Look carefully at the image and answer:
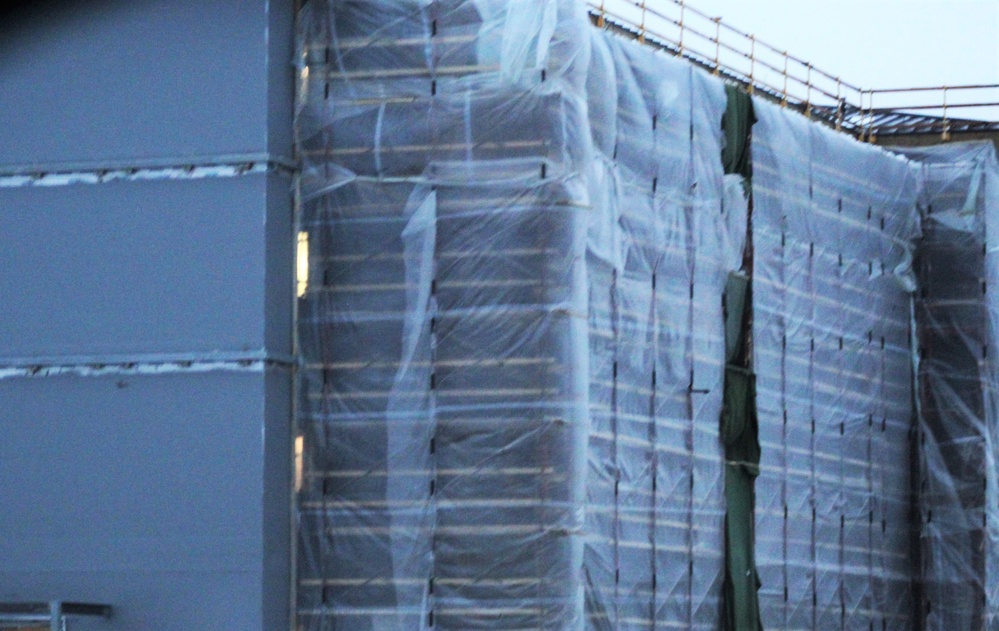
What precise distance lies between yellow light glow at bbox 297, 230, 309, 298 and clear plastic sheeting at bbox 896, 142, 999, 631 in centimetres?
1304

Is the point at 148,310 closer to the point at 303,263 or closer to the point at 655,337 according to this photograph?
the point at 303,263

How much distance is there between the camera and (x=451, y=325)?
80.3ft

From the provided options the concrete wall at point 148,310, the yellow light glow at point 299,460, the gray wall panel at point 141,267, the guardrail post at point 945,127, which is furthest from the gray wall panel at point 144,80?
the guardrail post at point 945,127

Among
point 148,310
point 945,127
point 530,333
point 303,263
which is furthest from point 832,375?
point 148,310

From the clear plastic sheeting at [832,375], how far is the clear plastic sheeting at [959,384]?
0.36 meters

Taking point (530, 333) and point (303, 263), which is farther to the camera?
point (303, 263)

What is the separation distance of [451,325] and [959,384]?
12.1 metres

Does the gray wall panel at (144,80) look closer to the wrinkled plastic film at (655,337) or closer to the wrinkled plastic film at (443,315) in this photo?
the wrinkled plastic film at (443,315)

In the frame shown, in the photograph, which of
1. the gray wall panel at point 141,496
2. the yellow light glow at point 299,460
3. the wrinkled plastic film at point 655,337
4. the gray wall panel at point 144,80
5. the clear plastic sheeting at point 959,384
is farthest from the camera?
the clear plastic sheeting at point 959,384

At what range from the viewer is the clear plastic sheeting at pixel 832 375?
30.1 meters

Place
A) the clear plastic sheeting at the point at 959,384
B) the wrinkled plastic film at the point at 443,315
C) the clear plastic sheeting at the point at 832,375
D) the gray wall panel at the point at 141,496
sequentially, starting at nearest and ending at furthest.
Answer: the gray wall panel at the point at 141,496 < the wrinkled plastic film at the point at 443,315 < the clear plastic sheeting at the point at 832,375 < the clear plastic sheeting at the point at 959,384

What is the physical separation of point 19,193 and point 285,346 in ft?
13.0

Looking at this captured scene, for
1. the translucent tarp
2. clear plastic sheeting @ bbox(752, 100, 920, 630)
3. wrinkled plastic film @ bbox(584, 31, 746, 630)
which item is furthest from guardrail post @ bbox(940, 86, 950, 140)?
wrinkled plastic film @ bbox(584, 31, 746, 630)

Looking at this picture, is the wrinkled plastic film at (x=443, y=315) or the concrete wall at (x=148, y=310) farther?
the wrinkled plastic film at (x=443, y=315)
